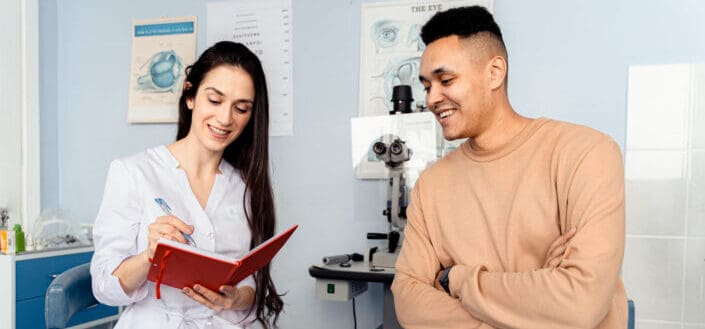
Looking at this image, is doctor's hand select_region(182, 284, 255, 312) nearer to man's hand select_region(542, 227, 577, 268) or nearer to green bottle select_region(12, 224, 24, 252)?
man's hand select_region(542, 227, 577, 268)

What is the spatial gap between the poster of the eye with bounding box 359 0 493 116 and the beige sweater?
978 millimetres

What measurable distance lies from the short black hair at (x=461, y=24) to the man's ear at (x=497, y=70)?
2.6 inches

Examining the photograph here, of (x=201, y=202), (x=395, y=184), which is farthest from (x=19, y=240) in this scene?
(x=395, y=184)

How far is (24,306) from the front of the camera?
247 centimetres

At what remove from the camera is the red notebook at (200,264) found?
1.19 meters

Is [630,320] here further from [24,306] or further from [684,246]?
[24,306]

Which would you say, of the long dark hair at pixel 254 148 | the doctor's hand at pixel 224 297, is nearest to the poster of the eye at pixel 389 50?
the long dark hair at pixel 254 148

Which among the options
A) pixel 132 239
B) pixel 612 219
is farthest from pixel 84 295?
pixel 612 219

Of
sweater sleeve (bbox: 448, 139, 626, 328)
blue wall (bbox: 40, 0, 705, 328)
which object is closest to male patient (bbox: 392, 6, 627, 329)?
sweater sleeve (bbox: 448, 139, 626, 328)

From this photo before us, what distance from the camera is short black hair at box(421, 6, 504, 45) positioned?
1.46 meters

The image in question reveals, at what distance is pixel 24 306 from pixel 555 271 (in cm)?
226

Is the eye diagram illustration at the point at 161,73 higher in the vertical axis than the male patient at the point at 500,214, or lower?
higher

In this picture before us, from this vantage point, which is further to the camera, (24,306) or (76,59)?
(76,59)

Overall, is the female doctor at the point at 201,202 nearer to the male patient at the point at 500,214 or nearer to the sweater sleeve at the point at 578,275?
the male patient at the point at 500,214
